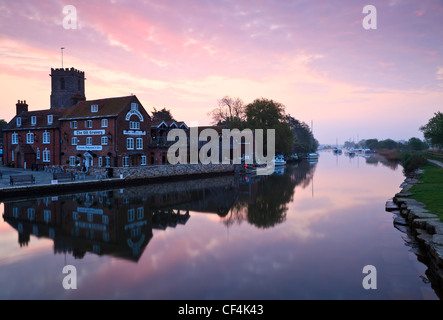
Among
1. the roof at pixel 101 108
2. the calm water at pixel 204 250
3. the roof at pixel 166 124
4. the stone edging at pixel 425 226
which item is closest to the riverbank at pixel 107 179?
the calm water at pixel 204 250

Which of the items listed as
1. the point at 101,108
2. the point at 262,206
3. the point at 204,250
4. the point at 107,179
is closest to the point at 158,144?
the point at 101,108

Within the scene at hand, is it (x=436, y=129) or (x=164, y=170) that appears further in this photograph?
(x=436, y=129)

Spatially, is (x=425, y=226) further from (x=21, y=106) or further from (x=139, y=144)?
(x=21, y=106)

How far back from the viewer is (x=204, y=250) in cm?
1514

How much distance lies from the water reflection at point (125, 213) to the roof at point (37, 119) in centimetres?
2153

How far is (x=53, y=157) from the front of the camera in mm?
45500

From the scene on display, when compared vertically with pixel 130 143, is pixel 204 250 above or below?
below

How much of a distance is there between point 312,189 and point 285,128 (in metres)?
39.4

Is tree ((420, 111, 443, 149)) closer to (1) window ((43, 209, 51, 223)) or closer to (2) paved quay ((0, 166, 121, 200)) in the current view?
(2) paved quay ((0, 166, 121, 200))

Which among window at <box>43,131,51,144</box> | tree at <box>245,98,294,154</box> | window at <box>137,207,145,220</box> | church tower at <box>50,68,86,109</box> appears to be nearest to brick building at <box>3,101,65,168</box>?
window at <box>43,131,51,144</box>

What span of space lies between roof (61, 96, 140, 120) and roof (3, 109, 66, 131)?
209cm

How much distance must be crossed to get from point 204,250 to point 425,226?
37.7 ft

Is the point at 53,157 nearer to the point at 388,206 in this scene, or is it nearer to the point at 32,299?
the point at 32,299
